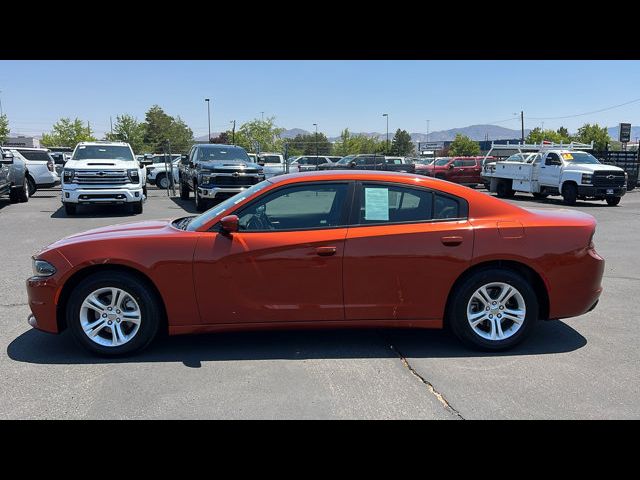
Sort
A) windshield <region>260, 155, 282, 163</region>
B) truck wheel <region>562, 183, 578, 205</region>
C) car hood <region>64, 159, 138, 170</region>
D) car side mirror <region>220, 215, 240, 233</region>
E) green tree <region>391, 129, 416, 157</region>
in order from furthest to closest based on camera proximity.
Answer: green tree <region>391, 129, 416, 157</region>
windshield <region>260, 155, 282, 163</region>
truck wheel <region>562, 183, 578, 205</region>
car hood <region>64, 159, 138, 170</region>
car side mirror <region>220, 215, 240, 233</region>

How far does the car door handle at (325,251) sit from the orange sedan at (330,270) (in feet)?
0.06

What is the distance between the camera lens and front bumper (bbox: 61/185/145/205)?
13.9m

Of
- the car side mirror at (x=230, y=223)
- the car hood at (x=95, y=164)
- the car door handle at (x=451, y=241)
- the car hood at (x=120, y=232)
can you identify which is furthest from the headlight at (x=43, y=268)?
the car hood at (x=95, y=164)

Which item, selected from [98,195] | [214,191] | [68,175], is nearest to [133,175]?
[98,195]

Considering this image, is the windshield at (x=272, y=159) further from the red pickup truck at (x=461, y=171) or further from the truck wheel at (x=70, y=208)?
the truck wheel at (x=70, y=208)

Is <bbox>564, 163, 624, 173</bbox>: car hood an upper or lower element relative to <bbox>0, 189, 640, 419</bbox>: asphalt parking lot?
upper

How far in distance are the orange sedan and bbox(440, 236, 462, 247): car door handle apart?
17 millimetres

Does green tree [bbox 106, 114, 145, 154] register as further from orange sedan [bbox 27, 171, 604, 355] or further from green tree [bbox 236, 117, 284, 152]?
orange sedan [bbox 27, 171, 604, 355]

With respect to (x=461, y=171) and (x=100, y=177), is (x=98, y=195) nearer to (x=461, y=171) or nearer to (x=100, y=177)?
(x=100, y=177)

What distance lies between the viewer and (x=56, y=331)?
4.39 meters

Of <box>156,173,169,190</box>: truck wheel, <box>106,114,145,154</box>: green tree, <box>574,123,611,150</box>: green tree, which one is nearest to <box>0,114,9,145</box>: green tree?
<box>106,114,145,154</box>: green tree

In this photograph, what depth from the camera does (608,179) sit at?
1852 cm
